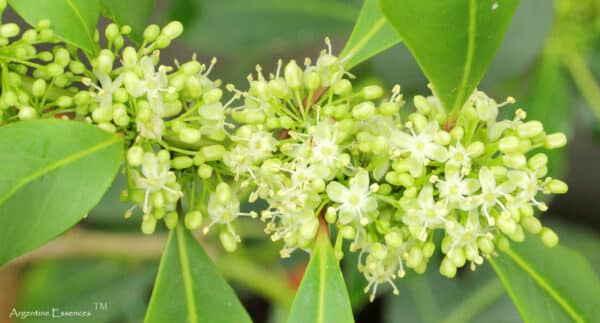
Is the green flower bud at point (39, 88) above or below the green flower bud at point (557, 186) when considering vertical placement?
above

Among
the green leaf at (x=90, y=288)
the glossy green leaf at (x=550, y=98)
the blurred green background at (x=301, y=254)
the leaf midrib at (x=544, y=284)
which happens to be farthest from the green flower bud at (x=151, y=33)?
the glossy green leaf at (x=550, y=98)

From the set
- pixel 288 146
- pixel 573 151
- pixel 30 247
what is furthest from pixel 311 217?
pixel 573 151

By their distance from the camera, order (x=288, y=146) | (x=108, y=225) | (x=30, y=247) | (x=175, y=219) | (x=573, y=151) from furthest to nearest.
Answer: (x=573, y=151) → (x=108, y=225) → (x=175, y=219) → (x=288, y=146) → (x=30, y=247)

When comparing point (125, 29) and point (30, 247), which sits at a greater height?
point (125, 29)

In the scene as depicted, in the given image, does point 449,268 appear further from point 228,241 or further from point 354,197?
point 228,241

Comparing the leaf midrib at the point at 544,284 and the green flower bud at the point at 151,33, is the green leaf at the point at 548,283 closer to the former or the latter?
the leaf midrib at the point at 544,284

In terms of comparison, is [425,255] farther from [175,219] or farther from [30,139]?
[30,139]
